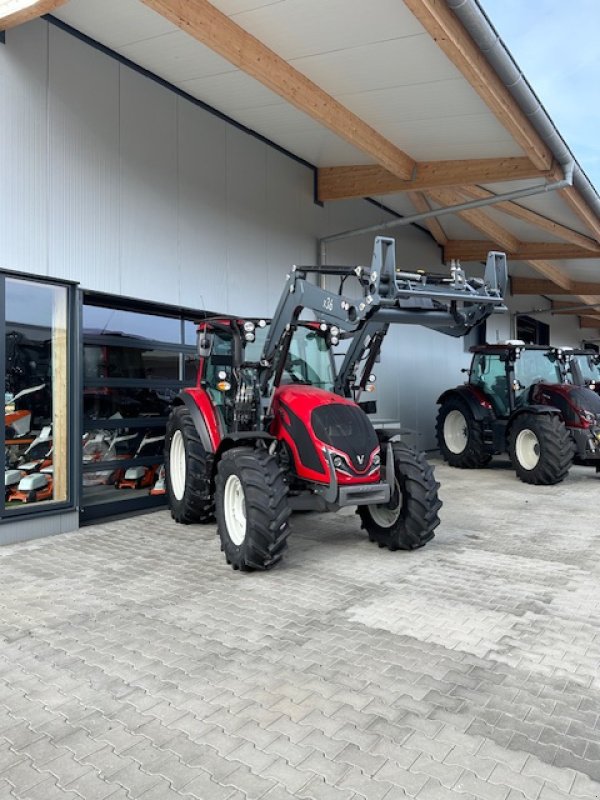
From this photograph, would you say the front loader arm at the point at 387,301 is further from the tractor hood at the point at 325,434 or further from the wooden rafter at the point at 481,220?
the wooden rafter at the point at 481,220

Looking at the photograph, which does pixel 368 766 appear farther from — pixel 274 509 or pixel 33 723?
pixel 274 509

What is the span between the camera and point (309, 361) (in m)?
5.92

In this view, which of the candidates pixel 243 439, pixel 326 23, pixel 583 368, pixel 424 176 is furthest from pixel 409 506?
pixel 583 368

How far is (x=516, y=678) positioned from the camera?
3025 millimetres

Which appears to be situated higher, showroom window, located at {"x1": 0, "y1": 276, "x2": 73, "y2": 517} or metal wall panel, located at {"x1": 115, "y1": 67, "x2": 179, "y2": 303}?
metal wall panel, located at {"x1": 115, "y1": 67, "x2": 179, "y2": 303}

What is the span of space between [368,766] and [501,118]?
6.36m

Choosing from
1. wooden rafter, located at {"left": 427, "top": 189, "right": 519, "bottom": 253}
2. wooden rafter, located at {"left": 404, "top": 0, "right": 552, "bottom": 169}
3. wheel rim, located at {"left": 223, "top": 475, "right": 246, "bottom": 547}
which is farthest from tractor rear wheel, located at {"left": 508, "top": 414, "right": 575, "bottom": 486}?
wheel rim, located at {"left": 223, "top": 475, "right": 246, "bottom": 547}

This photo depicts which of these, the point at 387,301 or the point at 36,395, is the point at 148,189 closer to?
the point at 36,395

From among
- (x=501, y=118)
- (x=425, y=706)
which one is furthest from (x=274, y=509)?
(x=501, y=118)

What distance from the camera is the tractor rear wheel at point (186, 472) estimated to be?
20.0ft

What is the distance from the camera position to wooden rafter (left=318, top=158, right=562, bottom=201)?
808cm

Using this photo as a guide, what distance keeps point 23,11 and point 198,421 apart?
3.66 m

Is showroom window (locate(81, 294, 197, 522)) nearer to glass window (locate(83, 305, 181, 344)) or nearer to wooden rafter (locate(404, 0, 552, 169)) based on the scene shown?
glass window (locate(83, 305, 181, 344))

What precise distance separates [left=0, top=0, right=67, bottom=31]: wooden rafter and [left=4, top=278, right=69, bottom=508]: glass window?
2.11 m
